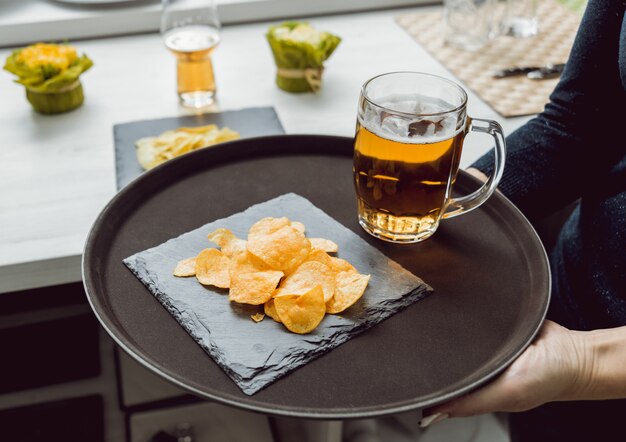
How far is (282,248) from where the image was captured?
0.70 metres

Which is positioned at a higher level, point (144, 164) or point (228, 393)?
point (228, 393)

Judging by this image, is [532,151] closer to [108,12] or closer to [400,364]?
[400,364]

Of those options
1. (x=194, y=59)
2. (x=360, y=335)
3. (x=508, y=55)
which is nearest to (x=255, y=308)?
(x=360, y=335)

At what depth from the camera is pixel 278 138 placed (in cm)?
97

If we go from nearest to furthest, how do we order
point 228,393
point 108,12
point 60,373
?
point 228,393, point 60,373, point 108,12

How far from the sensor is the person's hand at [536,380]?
0.63 meters

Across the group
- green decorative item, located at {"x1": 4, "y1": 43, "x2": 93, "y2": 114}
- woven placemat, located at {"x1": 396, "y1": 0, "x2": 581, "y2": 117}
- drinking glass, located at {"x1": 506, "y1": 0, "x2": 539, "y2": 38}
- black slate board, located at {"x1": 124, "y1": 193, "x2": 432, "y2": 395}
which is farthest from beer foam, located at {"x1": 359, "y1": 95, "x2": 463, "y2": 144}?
drinking glass, located at {"x1": 506, "y1": 0, "x2": 539, "y2": 38}

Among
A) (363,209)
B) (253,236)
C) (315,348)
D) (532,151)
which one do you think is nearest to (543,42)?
(532,151)

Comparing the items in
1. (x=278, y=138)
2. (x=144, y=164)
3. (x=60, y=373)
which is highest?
(x=278, y=138)

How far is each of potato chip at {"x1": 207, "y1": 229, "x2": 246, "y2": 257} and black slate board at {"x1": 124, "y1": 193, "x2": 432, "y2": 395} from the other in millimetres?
15

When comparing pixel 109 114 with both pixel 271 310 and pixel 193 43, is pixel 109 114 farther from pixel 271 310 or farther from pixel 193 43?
pixel 271 310

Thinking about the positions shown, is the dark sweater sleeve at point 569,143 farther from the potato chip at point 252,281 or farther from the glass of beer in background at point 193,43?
the glass of beer in background at point 193,43

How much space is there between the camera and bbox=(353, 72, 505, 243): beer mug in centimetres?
74

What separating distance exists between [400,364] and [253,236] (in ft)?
0.79
